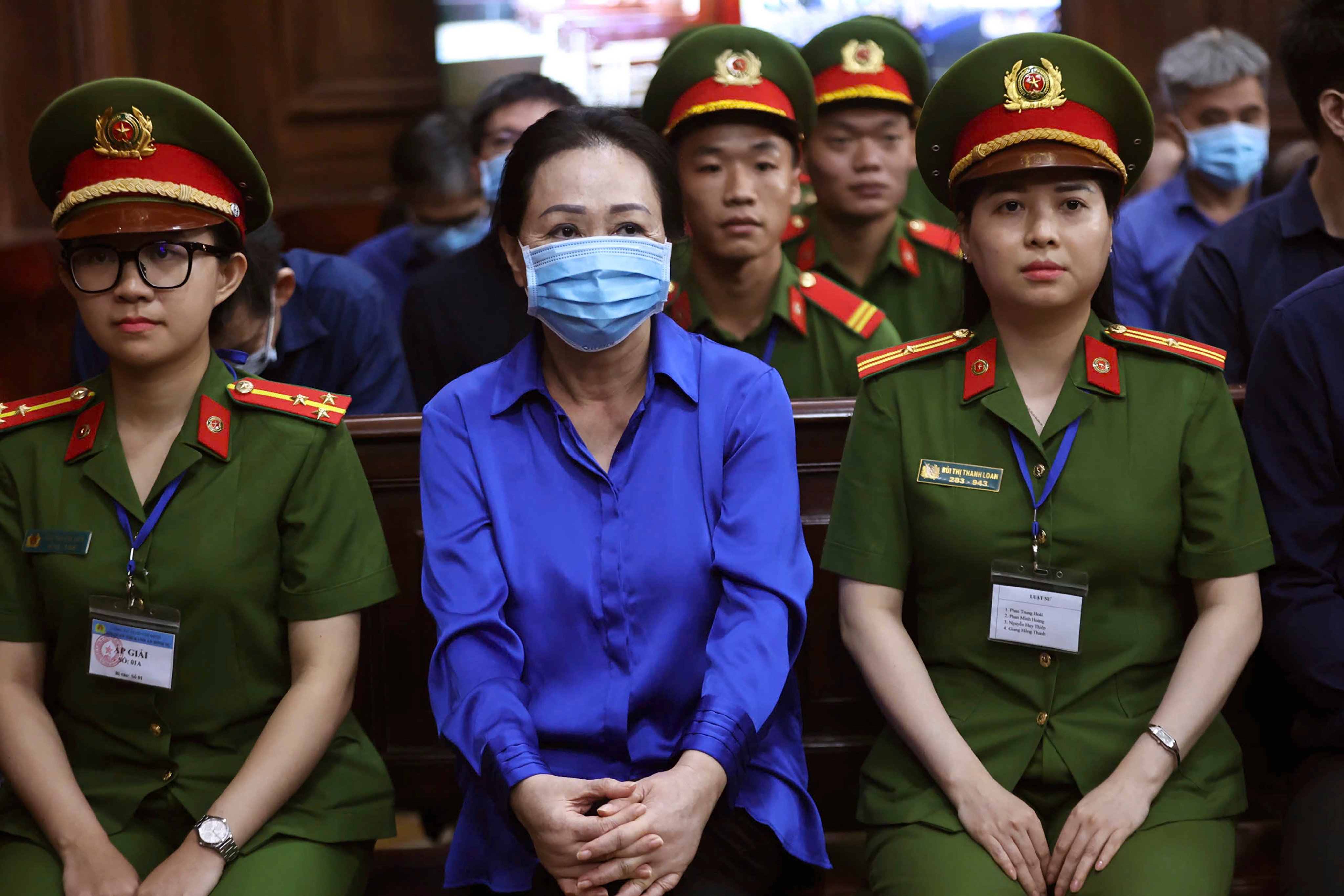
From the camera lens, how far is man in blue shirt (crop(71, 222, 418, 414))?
113 inches

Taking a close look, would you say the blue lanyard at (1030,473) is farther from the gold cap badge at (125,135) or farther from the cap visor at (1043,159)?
the gold cap badge at (125,135)

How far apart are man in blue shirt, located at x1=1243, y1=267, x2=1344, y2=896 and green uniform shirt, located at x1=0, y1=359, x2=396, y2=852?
130 cm

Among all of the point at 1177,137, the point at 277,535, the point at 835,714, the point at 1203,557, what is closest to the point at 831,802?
the point at 835,714

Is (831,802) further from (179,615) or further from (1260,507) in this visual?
(179,615)

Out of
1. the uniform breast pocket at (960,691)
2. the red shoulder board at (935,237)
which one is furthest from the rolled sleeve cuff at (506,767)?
the red shoulder board at (935,237)

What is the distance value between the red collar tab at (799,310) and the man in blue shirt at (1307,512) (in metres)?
1.05

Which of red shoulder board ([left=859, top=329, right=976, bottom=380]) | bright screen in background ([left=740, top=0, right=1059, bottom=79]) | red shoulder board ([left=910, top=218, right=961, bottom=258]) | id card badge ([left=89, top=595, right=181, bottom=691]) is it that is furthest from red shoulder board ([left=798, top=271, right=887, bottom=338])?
bright screen in background ([left=740, top=0, right=1059, bottom=79])

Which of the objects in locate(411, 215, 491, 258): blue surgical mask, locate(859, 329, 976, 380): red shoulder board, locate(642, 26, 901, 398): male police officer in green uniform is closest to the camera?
locate(859, 329, 976, 380): red shoulder board

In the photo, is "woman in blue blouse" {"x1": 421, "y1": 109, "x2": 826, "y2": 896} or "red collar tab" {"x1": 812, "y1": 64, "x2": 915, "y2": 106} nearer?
"woman in blue blouse" {"x1": 421, "y1": 109, "x2": 826, "y2": 896}

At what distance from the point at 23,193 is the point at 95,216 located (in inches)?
147

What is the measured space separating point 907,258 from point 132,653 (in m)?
2.11

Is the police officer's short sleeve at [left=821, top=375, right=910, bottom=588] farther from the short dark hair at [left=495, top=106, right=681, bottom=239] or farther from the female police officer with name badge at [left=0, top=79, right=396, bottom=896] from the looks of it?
the female police officer with name badge at [left=0, top=79, right=396, bottom=896]

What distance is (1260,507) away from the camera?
1.90 metres

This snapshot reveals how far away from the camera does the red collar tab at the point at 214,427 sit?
1907mm
